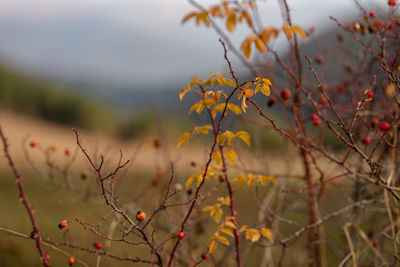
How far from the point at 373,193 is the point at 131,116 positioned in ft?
60.4

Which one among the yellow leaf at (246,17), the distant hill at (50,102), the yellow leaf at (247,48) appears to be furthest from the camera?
the distant hill at (50,102)

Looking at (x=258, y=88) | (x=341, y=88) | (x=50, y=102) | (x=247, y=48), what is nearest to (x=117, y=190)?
(x=258, y=88)

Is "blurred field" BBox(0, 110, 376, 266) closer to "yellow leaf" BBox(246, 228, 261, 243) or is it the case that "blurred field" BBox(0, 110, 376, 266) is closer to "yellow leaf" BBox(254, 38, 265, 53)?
"yellow leaf" BBox(246, 228, 261, 243)

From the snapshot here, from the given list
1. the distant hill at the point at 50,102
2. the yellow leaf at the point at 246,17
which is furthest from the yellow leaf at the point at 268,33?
the distant hill at the point at 50,102

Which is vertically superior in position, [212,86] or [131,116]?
[131,116]

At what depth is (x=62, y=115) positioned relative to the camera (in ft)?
65.9

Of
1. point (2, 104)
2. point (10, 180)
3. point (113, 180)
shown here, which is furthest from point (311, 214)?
point (2, 104)

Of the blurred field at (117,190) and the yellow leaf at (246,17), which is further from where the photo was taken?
the blurred field at (117,190)

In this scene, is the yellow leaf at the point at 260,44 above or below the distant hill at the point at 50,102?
below

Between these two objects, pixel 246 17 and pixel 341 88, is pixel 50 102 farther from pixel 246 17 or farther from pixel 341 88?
pixel 246 17

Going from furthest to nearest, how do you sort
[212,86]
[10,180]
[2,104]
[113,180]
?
[2,104] → [10,180] → [212,86] → [113,180]

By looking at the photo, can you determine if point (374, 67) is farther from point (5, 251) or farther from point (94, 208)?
point (94, 208)

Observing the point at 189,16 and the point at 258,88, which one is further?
the point at 189,16

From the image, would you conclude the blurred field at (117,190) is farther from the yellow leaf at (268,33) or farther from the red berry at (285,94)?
the yellow leaf at (268,33)
